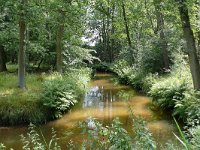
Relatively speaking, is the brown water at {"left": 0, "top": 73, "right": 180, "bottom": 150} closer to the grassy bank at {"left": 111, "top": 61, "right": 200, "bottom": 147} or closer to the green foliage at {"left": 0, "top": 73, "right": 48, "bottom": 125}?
the green foliage at {"left": 0, "top": 73, "right": 48, "bottom": 125}

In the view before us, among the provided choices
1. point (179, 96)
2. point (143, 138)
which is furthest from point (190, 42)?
point (143, 138)

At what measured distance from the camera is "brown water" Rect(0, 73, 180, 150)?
415 inches

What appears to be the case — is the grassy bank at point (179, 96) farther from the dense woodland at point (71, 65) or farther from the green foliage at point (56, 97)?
the green foliage at point (56, 97)

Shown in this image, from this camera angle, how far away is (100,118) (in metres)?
13.6

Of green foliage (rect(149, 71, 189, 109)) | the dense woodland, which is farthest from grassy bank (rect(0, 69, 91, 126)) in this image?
green foliage (rect(149, 71, 189, 109))

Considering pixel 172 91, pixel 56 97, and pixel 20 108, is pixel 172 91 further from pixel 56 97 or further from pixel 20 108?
pixel 20 108

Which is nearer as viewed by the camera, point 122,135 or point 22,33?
point 122,135

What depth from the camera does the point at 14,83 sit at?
15.2 m

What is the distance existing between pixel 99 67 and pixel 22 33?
91.9 ft

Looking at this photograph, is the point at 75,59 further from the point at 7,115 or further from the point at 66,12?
the point at 7,115

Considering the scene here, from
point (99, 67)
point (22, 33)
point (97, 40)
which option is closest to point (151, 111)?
point (22, 33)

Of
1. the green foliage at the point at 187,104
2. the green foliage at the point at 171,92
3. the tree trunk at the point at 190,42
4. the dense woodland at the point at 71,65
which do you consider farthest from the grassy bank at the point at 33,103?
the tree trunk at the point at 190,42

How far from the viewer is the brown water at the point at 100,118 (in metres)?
10.5

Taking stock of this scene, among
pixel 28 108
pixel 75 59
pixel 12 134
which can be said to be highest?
pixel 75 59
